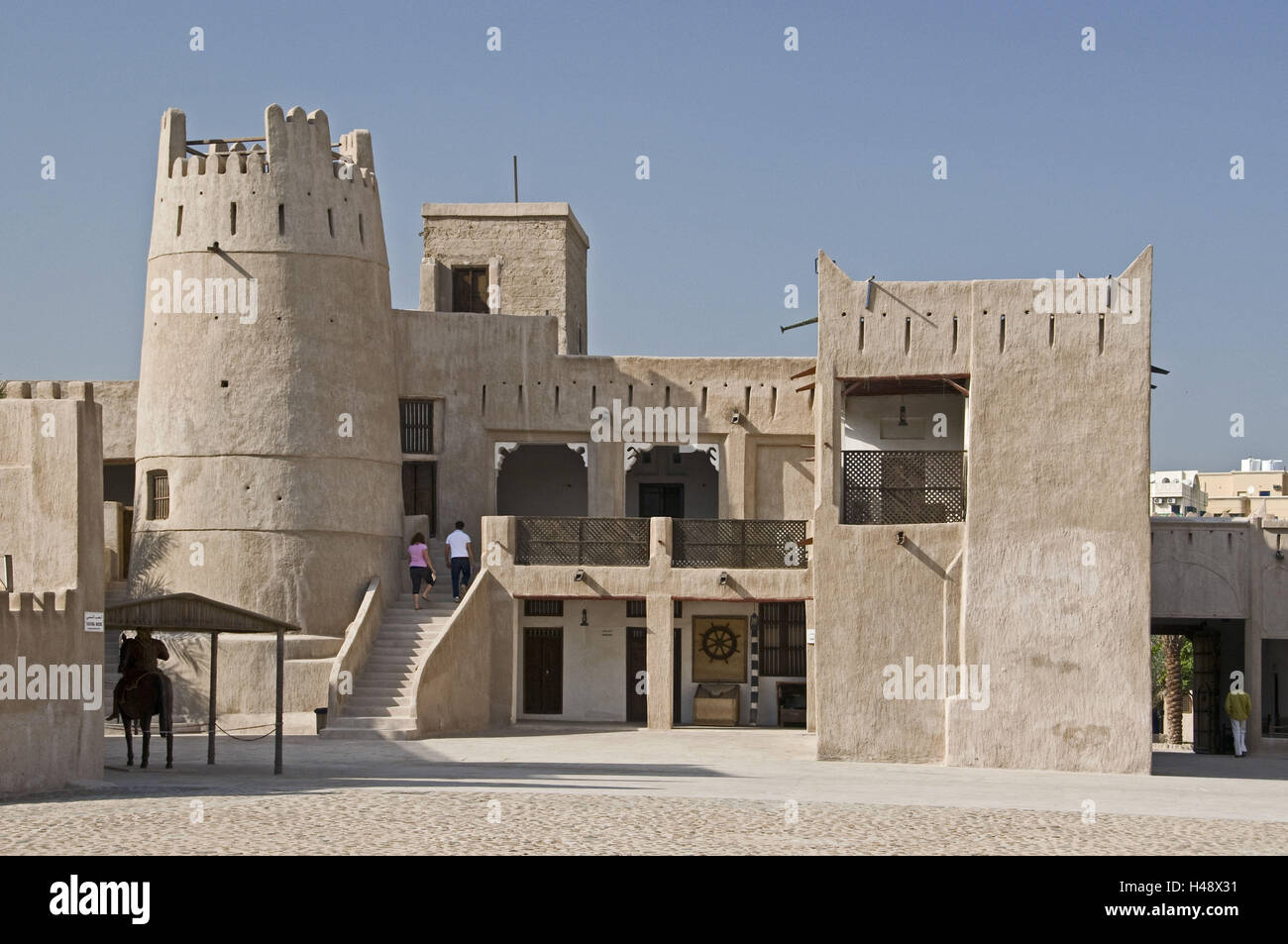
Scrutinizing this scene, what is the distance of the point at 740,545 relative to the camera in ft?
96.4

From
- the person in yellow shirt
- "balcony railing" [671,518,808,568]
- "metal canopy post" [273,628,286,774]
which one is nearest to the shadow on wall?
"balcony railing" [671,518,808,568]

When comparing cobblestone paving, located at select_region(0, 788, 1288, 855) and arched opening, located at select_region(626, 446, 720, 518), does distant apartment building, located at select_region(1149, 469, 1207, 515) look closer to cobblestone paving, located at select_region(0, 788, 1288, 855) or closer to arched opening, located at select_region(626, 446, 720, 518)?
arched opening, located at select_region(626, 446, 720, 518)

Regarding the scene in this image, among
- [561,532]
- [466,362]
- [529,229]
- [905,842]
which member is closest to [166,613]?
[905,842]

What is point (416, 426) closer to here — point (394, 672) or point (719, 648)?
point (394, 672)

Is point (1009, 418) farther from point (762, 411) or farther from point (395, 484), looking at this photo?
point (395, 484)

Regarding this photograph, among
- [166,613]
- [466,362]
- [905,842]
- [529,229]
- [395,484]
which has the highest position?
[529,229]

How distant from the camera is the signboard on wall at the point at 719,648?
3250 centimetres

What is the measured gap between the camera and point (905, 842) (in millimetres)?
14555

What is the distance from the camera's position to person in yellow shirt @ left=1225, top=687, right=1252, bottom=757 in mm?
27266

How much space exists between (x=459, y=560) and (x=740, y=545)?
4910mm

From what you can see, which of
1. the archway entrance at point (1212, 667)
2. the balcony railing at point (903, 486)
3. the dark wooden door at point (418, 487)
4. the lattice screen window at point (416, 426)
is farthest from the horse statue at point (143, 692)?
the archway entrance at point (1212, 667)

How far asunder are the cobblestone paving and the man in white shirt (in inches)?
511
